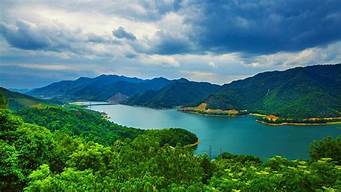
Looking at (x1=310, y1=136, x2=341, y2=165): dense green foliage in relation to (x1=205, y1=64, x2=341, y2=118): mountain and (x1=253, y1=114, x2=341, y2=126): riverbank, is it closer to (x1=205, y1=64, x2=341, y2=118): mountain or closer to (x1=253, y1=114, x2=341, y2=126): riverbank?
(x1=253, y1=114, x2=341, y2=126): riverbank

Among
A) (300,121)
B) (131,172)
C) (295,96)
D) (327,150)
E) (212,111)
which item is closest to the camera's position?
(131,172)

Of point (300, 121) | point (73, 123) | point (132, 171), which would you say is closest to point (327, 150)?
point (132, 171)

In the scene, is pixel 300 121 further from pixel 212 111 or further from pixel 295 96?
pixel 212 111

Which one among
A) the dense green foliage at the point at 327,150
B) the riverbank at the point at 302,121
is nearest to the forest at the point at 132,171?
the dense green foliage at the point at 327,150

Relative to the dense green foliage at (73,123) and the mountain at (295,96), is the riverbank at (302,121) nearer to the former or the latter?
the mountain at (295,96)

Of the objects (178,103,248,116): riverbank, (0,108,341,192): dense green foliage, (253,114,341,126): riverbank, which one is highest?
(0,108,341,192): dense green foliage

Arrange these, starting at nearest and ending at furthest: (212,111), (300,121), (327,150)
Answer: (327,150) < (300,121) < (212,111)

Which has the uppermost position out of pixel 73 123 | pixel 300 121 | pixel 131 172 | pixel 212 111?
pixel 131 172

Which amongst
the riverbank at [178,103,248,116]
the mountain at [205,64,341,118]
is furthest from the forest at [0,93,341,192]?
the riverbank at [178,103,248,116]
